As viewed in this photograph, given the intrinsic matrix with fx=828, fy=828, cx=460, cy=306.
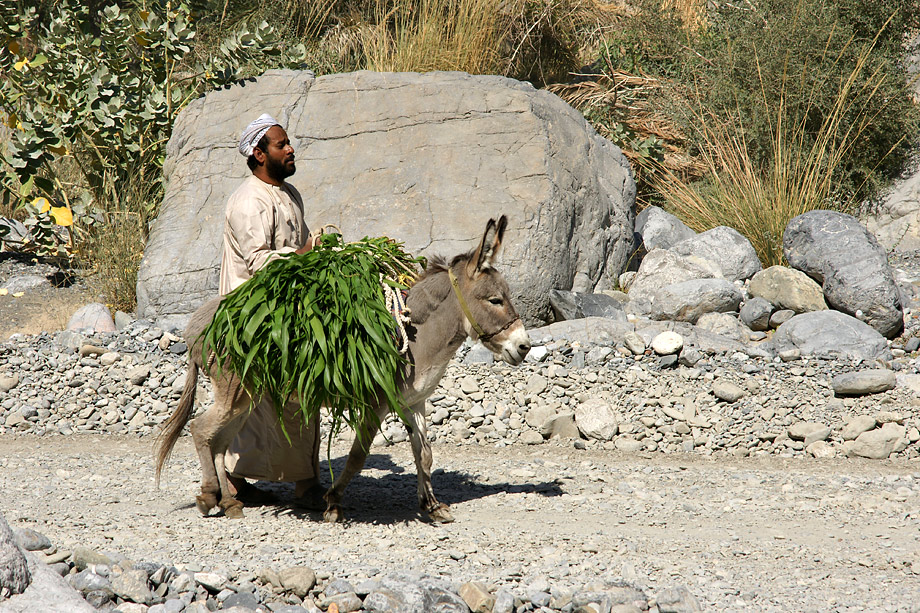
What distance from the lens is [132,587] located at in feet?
10.6

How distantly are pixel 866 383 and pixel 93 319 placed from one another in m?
7.11

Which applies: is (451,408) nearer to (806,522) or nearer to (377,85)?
(806,522)

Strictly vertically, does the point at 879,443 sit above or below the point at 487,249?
below

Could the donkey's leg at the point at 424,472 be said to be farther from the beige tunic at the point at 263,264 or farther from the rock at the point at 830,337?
the rock at the point at 830,337

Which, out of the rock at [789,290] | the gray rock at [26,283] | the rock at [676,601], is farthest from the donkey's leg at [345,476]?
the gray rock at [26,283]

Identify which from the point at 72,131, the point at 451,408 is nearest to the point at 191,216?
the point at 72,131

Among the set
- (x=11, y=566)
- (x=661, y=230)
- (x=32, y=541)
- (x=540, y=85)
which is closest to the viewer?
(x=11, y=566)

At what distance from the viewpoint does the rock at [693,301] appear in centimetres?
821

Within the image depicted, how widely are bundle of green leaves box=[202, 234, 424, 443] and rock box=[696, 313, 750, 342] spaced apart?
4721mm

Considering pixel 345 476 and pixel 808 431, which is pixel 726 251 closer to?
pixel 808 431

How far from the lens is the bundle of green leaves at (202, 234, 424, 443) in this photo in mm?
3881

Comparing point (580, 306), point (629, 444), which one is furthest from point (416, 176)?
point (629, 444)

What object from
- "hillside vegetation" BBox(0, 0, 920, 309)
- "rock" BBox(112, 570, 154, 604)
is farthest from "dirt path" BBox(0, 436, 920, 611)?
→ "hillside vegetation" BBox(0, 0, 920, 309)

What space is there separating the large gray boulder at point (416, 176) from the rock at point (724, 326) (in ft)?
4.27
